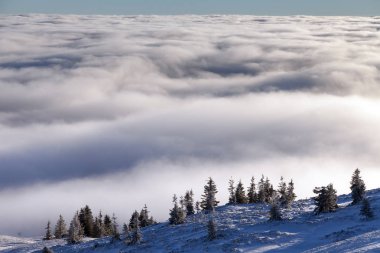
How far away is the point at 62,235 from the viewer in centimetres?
10044

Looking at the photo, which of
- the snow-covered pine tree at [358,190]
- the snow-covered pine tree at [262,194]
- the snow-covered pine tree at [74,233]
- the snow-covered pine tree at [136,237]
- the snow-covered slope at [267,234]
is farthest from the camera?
the snow-covered pine tree at [262,194]

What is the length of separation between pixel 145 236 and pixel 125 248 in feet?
17.0

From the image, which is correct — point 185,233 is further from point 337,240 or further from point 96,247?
point 337,240

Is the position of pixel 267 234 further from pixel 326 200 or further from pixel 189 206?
pixel 189 206

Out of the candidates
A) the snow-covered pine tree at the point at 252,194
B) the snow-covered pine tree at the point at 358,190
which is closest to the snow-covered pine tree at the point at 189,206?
the snow-covered pine tree at the point at 252,194

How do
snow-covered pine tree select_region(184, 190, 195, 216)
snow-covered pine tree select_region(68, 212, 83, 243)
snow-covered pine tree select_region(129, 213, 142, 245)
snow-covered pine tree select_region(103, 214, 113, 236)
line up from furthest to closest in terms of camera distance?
snow-covered pine tree select_region(103, 214, 113, 236) → snow-covered pine tree select_region(184, 190, 195, 216) → snow-covered pine tree select_region(68, 212, 83, 243) → snow-covered pine tree select_region(129, 213, 142, 245)

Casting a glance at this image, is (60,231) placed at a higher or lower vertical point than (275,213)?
higher

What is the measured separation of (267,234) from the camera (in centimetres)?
6022

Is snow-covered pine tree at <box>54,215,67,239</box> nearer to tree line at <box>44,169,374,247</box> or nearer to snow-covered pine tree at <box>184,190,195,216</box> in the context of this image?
tree line at <box>44,169,374,247</box>

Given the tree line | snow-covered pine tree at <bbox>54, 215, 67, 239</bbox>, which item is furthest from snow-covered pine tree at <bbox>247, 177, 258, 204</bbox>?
snow-covered pine tree at <bbox>54, 215, 67, 239</bbox>

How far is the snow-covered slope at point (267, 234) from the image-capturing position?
54381mm

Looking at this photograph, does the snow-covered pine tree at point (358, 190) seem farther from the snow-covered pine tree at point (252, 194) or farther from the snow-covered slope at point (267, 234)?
the snow-covered pine tree at point (252, 194)

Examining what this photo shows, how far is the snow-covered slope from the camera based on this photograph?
54.4 meters

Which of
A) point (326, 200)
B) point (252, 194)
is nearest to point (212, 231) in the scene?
point (326, 200)
